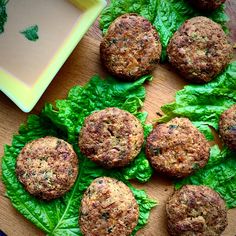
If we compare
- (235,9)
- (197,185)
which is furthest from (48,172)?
(235,9)

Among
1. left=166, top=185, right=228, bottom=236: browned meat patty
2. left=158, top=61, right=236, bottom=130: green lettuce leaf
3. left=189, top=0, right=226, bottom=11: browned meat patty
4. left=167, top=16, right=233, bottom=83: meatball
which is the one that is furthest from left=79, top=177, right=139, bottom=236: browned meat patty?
left=189, top=0, right=226, bottom=11: browned meat patty

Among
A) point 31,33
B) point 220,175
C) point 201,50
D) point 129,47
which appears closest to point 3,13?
point 31,33

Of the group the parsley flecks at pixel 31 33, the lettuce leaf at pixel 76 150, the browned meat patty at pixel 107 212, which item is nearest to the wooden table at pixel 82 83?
the lettuce leaf at pixel 76 150

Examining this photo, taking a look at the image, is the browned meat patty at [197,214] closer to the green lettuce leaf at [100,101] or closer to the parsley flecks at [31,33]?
the green lettuce leaf at [100,101]

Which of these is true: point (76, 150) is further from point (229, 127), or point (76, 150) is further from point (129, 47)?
point (229, 127)

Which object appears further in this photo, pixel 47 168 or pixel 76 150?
pixel 76 150

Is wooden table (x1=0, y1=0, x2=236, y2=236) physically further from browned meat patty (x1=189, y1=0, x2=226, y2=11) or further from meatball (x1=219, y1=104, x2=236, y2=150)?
meatball (x1=219, y1=104, x2=236, y2=150)
